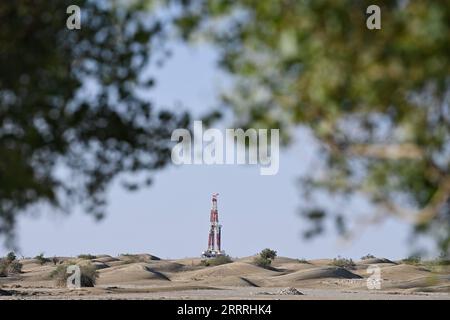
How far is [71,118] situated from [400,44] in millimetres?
3207

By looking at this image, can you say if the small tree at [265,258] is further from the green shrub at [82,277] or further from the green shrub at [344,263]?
the green shrub at [82,277]

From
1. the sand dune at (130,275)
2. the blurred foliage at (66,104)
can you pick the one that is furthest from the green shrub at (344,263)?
the blurred foliage at (66,104)

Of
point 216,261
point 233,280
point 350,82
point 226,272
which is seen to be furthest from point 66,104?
point 216,261

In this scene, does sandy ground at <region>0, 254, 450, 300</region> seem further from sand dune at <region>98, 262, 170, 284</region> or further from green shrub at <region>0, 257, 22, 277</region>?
green shrub at <region>0, 257, 22, 277</region>

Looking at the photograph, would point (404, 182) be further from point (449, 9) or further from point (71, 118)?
point (71, 118)

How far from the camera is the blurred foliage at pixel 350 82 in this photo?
580cm

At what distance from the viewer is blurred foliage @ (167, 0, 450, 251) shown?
5.80 metres

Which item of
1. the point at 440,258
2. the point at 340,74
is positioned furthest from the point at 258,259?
the point at 340,74

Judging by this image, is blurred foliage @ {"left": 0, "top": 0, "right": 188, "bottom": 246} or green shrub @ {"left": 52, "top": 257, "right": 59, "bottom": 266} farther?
green shrub @ {"left": 52, "top": 257, "right": 59, "bottom": 266}

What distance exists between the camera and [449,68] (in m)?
5.91

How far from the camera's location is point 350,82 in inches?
237

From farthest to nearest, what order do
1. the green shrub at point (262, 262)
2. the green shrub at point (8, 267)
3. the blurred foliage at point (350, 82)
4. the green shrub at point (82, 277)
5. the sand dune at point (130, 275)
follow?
the green shrub at point (262, 262)
the green shrub at point (8, 267)
the sand dune at point (130, 275)
the green shrub at point (82, 277)
the blurred foliage at point (350, 82)

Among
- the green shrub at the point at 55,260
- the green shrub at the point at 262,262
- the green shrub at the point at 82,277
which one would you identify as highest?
the green shrub at the point at 82,277

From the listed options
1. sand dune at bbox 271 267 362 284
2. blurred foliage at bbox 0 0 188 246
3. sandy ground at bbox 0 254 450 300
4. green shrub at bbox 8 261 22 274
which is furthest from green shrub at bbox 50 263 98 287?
blurred foliage at bbox 0 0 188 246
